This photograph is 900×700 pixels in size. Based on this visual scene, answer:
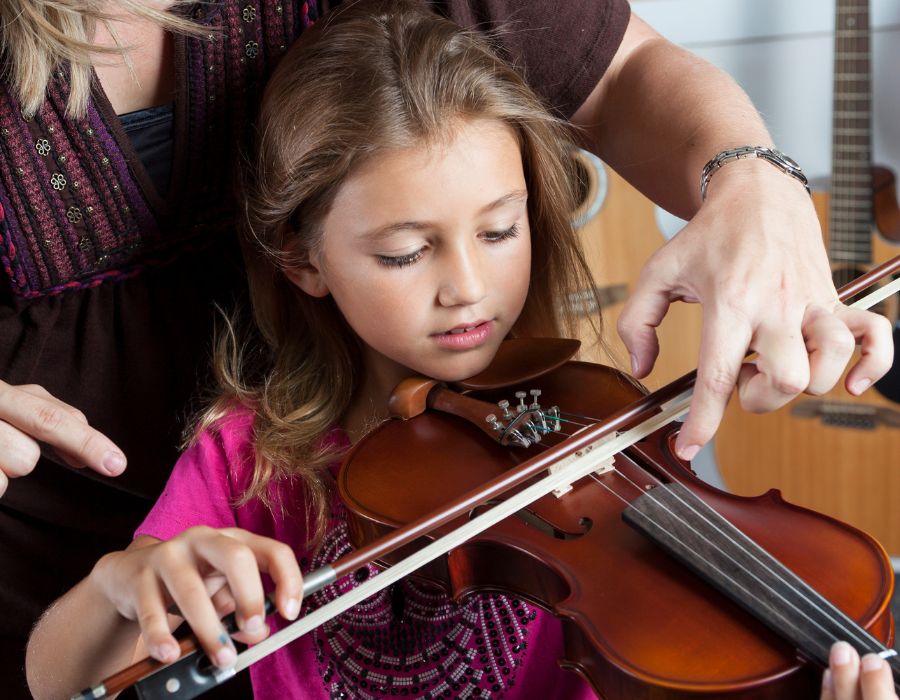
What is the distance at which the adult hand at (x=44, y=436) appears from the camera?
76 cm

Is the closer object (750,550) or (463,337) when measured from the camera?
(750,550)

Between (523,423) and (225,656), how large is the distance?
345mm

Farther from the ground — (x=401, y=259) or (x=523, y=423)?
(x=401, y=259)

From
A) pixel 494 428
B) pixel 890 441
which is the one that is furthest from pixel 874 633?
pixel 890 441

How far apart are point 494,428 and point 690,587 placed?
251 mm

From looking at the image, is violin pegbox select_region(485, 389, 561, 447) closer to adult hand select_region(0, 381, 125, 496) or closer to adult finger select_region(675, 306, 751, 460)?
adult finger select_region(675, 306, 751, 460)

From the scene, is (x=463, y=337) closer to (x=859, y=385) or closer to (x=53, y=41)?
(x=859, y=385)

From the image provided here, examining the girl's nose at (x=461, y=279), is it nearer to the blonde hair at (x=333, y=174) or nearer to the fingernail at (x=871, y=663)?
the blonde hair at (x=333, y=174)

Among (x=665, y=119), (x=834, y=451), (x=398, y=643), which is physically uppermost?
(x=665, y=119)

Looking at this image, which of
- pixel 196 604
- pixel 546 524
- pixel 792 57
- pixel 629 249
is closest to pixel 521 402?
pixel 546 524

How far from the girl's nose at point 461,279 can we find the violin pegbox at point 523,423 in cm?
10

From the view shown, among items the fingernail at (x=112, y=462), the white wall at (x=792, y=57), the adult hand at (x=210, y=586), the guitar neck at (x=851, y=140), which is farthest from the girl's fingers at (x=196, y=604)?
the white wall at (x=792, y=57)

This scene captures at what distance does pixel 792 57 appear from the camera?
1.99m

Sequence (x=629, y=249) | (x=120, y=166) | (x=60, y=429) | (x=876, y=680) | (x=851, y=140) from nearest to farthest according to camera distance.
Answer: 1. (x=876, y=680)
2. (x=60, y=429)
3. (x=120, y=166)
4. (x=851, y=140)
5. (x=629, y=249)
